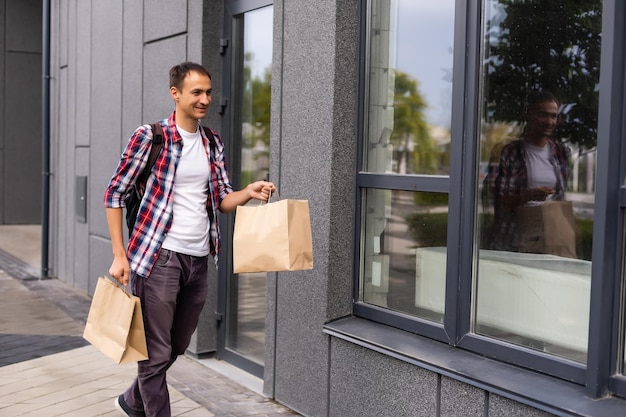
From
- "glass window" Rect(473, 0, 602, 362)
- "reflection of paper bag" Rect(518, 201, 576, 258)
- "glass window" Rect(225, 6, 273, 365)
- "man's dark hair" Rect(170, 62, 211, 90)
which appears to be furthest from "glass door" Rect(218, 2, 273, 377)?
"reflection of paper bag" Rect(518, 201, 576, 258)

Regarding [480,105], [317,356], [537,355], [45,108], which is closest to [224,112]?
[317,356]

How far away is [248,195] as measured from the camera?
4211mm

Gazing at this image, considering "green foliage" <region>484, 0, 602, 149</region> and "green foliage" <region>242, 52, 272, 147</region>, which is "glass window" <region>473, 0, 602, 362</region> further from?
"green foliage" <region>242, 52, 272, 147</region>

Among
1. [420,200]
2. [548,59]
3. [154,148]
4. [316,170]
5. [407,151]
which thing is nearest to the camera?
[548,59]

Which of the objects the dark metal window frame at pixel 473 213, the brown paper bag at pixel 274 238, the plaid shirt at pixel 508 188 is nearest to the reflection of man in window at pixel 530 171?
the plaid shirt at pixel 508 188

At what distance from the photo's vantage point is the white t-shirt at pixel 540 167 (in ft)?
12.4

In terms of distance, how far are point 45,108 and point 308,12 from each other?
6.89m

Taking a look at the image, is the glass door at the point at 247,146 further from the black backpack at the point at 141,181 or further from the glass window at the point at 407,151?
the black backpack at the point at 141,181

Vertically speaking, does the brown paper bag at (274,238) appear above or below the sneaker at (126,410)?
above

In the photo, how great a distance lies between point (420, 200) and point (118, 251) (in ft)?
5.26

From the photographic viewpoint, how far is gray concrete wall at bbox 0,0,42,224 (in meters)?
18.9

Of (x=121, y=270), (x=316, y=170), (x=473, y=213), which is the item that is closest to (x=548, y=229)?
(x=473, y=213)

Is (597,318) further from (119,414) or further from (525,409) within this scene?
(119,414)

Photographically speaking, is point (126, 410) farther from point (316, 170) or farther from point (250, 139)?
point (250, 139)
